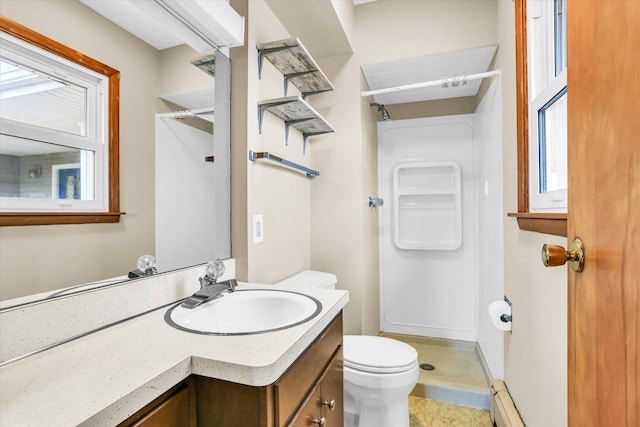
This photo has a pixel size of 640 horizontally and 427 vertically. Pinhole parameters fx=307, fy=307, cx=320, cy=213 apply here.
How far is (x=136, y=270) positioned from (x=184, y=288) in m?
0.20

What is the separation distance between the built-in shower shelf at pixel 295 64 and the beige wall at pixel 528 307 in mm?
988

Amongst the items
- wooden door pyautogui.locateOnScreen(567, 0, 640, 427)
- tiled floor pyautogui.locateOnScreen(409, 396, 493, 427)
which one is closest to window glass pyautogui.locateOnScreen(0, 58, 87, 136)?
wooden door pyautogui.locateOnScreen(567, 0, 640, 427)

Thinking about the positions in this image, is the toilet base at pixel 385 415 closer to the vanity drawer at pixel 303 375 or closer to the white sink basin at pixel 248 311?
the vanity drawer at pixel 303 375

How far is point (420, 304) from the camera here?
267 cm

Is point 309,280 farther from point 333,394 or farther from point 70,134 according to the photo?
point 70,134

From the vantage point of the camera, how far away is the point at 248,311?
43.8 inches

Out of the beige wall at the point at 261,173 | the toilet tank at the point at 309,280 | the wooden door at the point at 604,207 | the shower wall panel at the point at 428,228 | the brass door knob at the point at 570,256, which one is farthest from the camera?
the shower wall panel at the point at 428,228

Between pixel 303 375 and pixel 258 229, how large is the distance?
79 centimetres

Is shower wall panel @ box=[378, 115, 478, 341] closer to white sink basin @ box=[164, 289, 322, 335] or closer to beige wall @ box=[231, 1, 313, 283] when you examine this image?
beige wall @ box=[231, 1, 313, 283]

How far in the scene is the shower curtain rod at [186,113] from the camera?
1.05m

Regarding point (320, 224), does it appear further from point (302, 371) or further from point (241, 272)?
point (302, 371)

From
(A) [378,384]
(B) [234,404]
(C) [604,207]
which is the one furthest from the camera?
(A) [378,384]

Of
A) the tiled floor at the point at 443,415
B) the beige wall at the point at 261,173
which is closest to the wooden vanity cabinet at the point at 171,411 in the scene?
the beige wall at the point at 261,173

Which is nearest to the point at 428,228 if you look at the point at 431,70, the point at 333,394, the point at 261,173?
the point at 431,70
